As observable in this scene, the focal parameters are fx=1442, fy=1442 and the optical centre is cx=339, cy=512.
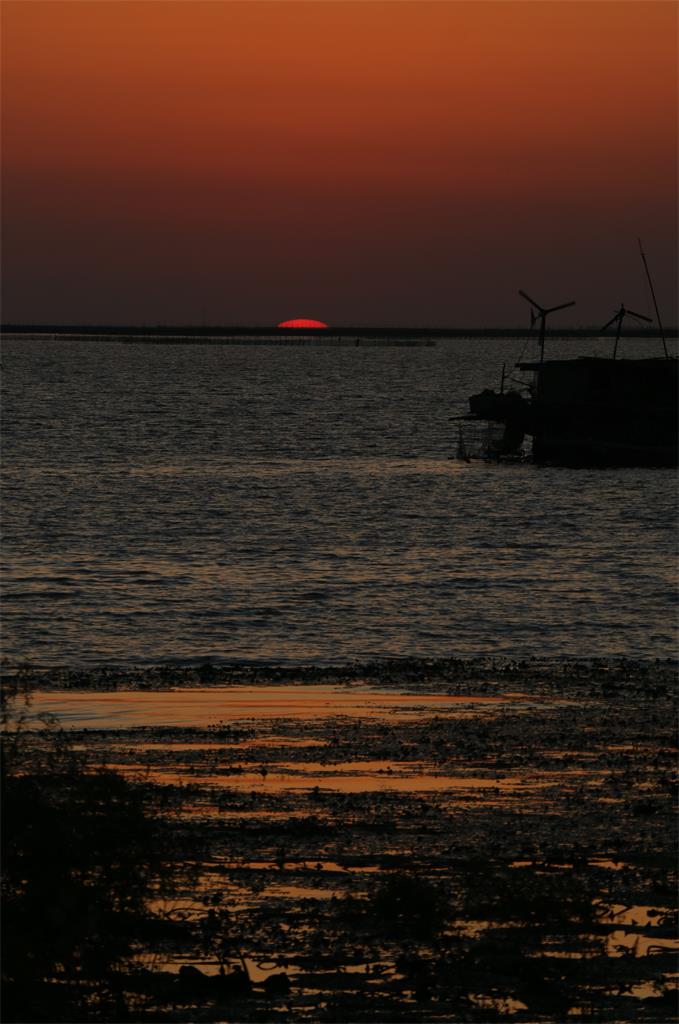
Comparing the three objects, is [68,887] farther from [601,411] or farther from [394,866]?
[601,411]

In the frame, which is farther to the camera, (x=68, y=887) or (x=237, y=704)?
(x=237, y=704)

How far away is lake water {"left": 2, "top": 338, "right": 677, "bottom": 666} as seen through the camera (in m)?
33.9

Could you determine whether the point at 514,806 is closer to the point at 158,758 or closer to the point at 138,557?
the point at 158,758

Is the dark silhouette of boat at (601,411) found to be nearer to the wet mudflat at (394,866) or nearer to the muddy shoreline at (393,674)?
the muddy shoreline at (393,674)

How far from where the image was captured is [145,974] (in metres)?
13.0

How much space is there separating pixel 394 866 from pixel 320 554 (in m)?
34.5

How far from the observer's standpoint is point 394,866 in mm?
16344

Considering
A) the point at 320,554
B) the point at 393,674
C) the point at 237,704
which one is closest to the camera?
the point at 237,704

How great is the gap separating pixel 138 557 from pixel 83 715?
25.0 m

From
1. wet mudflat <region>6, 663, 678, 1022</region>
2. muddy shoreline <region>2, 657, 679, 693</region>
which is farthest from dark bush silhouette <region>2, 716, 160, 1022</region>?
muddy shoreline <region>2, 657, 679, 693</region>

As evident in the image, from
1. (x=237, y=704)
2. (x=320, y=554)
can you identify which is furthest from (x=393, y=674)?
(x=320, y=554)

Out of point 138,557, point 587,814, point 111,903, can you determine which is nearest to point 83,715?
point 587,814

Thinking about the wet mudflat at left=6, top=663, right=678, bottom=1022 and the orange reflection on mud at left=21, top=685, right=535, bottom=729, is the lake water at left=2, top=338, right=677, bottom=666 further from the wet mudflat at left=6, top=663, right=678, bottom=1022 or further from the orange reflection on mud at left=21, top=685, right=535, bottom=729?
the wet mudflat at left=6, top=663, right=678, bottom=1022

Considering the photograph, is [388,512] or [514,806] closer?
[514,806]
